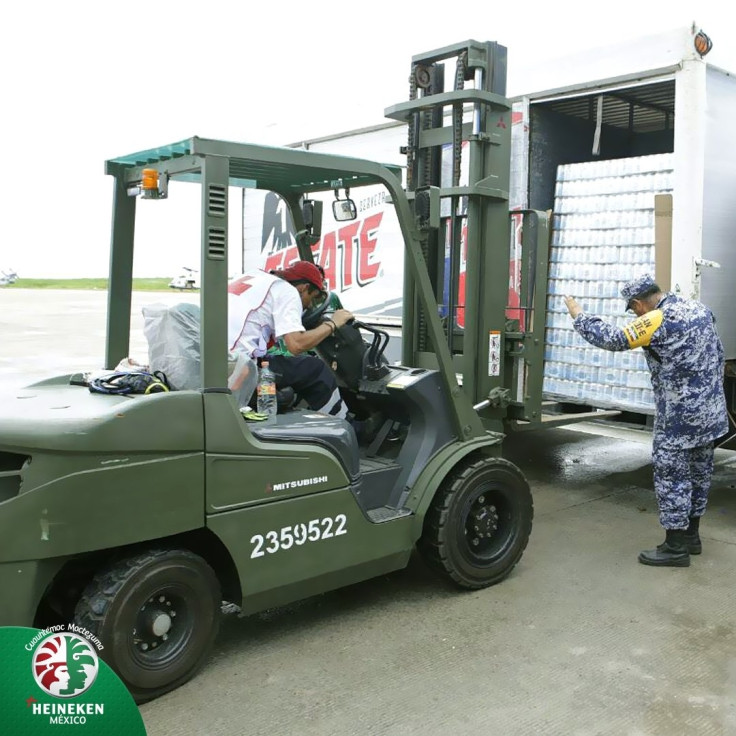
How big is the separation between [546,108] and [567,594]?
12.0 ft

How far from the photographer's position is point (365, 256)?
24.2 ft

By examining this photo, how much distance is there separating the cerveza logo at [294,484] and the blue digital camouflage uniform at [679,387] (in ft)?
6.17

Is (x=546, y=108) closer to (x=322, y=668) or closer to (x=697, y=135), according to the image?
(x=697, y=135)

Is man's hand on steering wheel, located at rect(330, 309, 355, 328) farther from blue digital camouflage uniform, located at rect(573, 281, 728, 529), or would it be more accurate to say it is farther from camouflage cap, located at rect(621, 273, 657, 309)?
camouflage cap, located at rect(621, 273, 657, 309)

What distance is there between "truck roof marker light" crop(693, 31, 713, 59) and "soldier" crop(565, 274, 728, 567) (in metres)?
1.51

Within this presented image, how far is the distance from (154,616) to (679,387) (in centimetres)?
309

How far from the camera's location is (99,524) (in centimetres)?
300

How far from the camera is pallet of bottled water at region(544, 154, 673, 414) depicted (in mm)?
5441

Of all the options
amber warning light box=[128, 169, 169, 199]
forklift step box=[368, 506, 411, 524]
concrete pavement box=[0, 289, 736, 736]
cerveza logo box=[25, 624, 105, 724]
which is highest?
amber warning light box=[128, 169, 169, 199]

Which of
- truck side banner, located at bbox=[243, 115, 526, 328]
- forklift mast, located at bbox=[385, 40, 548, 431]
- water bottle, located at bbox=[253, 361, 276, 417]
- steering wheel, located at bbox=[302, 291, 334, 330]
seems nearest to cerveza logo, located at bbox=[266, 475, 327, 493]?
water bottle, located at bbox=[253, 361, 276, 417]

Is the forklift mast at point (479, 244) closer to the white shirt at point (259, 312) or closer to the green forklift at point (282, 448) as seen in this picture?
the green forklift at point (282, 448)

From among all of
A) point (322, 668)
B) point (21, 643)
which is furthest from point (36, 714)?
point (322, 668)

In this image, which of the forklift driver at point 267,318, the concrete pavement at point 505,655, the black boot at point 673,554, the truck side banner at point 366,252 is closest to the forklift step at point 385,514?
the concrete pavement at point 505,655

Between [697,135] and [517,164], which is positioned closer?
[697,135]
